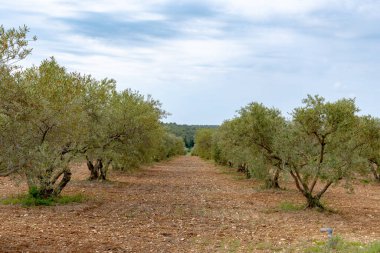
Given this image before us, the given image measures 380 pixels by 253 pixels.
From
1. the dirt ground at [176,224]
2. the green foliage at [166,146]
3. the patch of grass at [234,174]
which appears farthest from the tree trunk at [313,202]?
the green foliage at [166,146]

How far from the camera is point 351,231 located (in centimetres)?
1791

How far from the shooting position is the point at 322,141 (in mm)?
22453

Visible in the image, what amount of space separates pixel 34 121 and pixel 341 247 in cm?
1020

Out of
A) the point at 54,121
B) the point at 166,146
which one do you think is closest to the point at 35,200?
the point at 54,121

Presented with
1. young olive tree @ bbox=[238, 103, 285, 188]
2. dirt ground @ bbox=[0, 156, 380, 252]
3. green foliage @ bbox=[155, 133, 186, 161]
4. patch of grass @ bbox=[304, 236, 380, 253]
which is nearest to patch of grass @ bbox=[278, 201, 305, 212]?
dirt ground @ bbox=[0, 156, 380, 252]

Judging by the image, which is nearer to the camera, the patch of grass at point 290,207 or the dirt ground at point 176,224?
the dirt ground at point 176,224

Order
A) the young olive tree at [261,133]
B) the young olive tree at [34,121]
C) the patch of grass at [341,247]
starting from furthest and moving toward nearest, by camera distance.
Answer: the young olive tree at [261,133] → the patch of grass at [341,247] → the young olive tree at [34,121]

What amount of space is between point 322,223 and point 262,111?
940 centimetres

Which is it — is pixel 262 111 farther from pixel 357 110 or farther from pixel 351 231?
pixel 351 231

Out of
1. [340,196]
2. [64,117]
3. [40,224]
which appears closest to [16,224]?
[40,224]

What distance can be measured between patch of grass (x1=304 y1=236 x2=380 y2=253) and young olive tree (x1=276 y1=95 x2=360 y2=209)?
7.25 metres

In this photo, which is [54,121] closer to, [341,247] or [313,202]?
[341,247]

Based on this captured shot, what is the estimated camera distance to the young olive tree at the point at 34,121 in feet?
41.7

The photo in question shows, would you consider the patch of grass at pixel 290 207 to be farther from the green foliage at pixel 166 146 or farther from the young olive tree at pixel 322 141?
the green foliage at pixel 166 146
